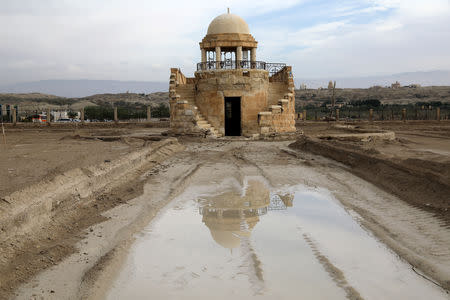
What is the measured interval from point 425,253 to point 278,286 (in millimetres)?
1995

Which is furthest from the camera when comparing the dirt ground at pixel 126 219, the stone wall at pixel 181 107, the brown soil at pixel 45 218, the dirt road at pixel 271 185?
the stone wall at pixel 181 107

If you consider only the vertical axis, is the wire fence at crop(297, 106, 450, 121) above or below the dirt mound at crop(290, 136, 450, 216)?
above

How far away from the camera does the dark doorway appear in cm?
2363

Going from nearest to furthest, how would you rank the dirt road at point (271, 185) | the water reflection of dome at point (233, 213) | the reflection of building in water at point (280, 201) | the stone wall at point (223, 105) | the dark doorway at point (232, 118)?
the dirt road at point (271, 185), the water reflection of dome at point (233, 213), the reflection of building in water at point (280, 201), the stone wall at point (223, 105), the dark doorway at point (232, 118)

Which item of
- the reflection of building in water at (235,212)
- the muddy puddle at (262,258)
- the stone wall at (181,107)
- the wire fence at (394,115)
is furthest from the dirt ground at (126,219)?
the wire fence at (394,115)

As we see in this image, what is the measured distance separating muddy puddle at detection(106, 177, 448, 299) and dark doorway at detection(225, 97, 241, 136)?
16.3 m

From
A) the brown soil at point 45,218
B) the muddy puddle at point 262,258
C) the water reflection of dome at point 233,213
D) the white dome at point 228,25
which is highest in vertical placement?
the white dome at point 228,25

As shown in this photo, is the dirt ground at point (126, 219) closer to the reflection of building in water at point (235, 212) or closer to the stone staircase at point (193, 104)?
the reflection of building in water at point (235, 212)

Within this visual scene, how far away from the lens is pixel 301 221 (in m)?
6.43

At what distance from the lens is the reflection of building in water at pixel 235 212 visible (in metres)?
5.77

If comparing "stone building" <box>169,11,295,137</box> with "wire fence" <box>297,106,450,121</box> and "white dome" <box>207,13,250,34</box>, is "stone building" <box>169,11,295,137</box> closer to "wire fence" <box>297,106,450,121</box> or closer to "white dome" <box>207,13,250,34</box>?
"white dome" <box>207,13,250,34</box>

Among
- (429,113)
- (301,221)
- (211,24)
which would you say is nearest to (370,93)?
(429,113)

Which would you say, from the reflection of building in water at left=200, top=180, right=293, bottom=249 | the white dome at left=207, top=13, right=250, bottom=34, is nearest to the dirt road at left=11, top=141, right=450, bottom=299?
the reflection of building in water at left=200, top=180, right=293, bottom=249

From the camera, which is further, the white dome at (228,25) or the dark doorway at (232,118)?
the dark doorway at (232,118)
